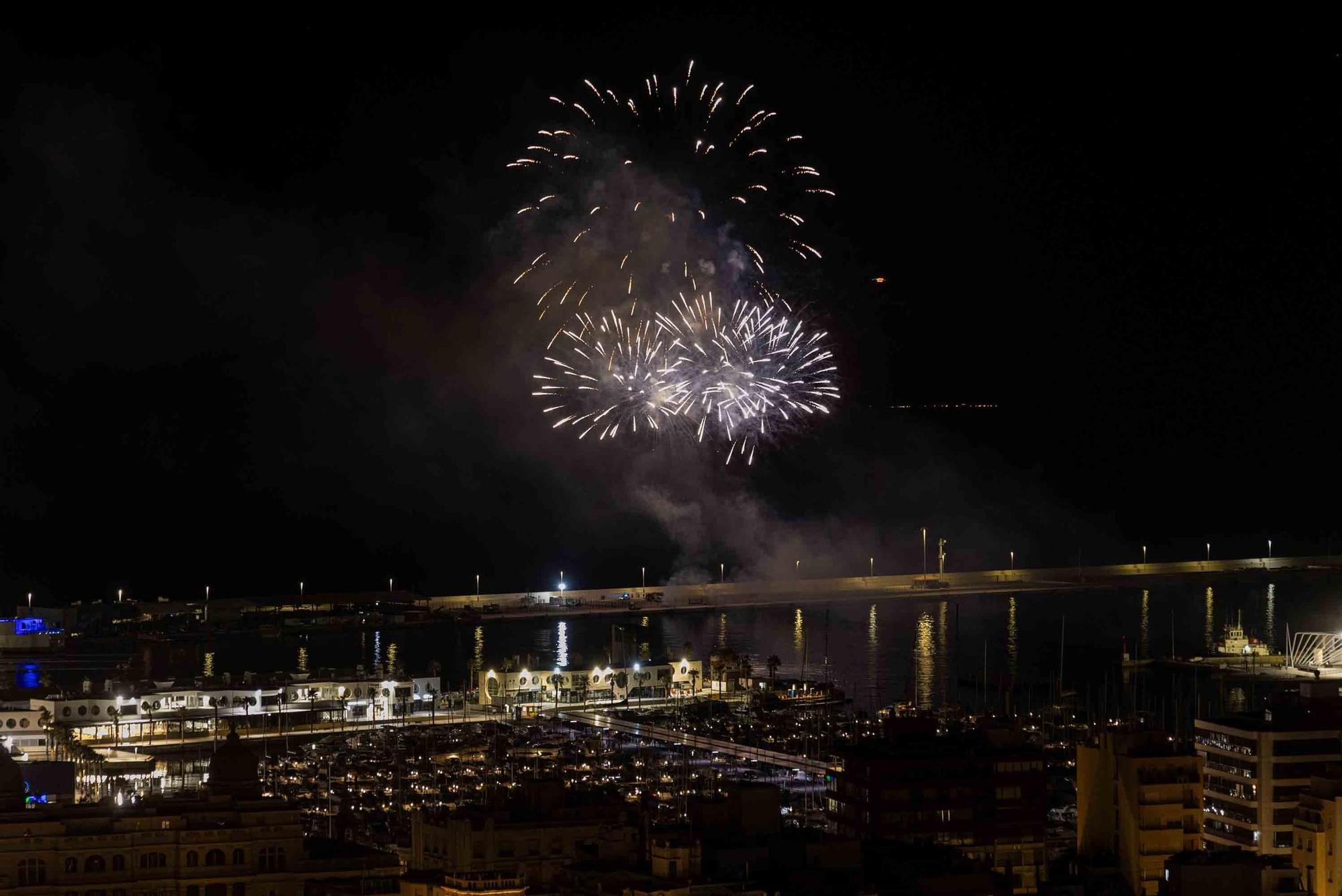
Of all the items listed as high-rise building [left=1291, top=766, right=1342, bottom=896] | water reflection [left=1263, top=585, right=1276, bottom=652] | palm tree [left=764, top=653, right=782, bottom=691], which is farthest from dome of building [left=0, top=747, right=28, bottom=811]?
water reflection [left=1263, top=585, right=1276, bottom=652]

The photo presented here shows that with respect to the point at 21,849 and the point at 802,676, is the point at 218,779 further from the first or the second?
the point at 802,676

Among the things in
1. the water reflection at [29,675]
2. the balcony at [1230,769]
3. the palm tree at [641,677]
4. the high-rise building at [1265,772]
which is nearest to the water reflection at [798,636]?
the palm tree at [641,677]

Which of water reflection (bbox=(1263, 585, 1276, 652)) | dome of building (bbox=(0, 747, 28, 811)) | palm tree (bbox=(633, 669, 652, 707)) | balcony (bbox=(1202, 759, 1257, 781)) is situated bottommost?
balcony (bbox=(1202, 759, 1257, 781))

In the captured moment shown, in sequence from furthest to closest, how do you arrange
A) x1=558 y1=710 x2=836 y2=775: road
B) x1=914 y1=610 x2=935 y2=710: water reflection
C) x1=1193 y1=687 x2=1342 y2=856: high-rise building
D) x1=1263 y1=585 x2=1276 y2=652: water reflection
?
x1=1263 y1=585 x2=1276 y2=652: water reflection, x1=914 y1=610 x2=935 y2=710: water reflection, x1=558 y1=710 x2=836 y2=775: road, x1=1193 y1=687 x2=1342 y2=856: high-rise building

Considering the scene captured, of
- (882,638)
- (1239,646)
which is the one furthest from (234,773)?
(882,638)

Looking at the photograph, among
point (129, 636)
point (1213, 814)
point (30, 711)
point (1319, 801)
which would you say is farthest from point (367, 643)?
point (1319, 801)

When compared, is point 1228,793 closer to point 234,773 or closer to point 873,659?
point 234,773

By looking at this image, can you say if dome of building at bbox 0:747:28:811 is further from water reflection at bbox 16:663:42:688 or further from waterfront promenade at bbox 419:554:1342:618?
waterfront promenade at bbox 419:554:1342:618

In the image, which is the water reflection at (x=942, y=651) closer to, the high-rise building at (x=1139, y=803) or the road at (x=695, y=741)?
the road at (x=695, y=741)
